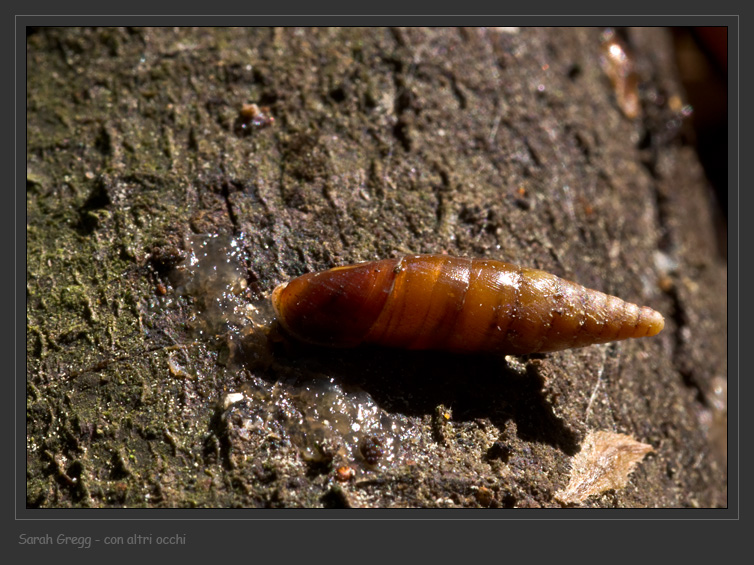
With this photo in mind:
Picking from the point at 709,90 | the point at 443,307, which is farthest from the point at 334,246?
the point at 709,90

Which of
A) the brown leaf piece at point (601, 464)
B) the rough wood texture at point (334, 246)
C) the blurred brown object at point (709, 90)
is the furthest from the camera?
the blurred brown object at point (709, 90)

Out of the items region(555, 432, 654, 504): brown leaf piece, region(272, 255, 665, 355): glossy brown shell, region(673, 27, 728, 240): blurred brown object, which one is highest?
region(673, 27, 728, 240): blurred brown object

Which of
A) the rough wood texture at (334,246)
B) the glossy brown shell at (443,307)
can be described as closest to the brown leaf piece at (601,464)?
the rough wood texture at (334,246)

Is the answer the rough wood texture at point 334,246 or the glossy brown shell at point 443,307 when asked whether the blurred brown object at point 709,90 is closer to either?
the rough wood texture at point 334,246

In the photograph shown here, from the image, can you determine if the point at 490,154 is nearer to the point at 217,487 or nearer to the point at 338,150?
the point at 338,150

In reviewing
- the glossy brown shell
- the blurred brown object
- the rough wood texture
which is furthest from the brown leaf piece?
the blurred brown object

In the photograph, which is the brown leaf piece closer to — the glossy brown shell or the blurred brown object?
the glossy brown shell
